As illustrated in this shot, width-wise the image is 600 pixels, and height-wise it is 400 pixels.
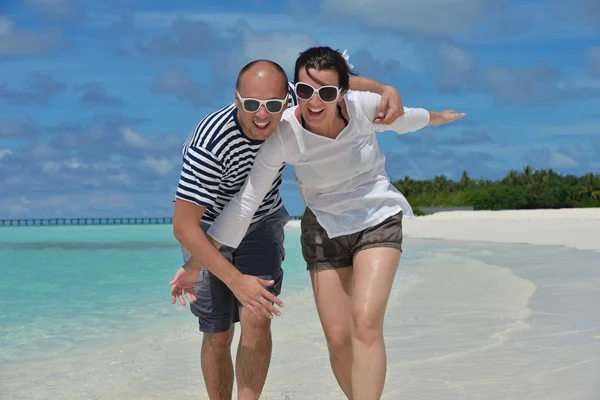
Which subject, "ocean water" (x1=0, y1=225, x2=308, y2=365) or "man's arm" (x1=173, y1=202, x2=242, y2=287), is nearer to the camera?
"man's arm" (x1=173, y1=202, x2=242, y2=287)

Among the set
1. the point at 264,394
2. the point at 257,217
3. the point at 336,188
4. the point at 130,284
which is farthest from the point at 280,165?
the point at 130,284

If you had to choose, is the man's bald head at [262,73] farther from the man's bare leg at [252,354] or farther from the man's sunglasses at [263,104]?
the man's bare leg at [252,354]

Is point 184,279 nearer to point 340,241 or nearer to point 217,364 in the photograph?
point 340,241

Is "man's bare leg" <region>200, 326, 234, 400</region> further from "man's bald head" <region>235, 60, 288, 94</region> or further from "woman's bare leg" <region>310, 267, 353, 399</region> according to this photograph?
"man's bald head" <region>235, 60, 288, 94</region>

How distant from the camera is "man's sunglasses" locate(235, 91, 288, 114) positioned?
4.22 metres

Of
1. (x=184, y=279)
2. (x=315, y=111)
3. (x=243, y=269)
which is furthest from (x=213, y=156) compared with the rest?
(x=243, y=269)

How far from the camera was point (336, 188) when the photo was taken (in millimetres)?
4488

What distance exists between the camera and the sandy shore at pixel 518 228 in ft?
83.0

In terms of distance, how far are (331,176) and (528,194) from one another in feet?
201

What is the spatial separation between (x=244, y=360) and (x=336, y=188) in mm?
1279

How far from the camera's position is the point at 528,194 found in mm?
63188

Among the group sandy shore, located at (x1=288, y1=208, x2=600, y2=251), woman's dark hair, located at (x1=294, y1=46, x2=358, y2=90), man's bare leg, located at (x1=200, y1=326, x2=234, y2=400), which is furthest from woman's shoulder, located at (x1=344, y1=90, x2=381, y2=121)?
sandy shore, located at (x1=288, y1=208, x2=600, y2=251)

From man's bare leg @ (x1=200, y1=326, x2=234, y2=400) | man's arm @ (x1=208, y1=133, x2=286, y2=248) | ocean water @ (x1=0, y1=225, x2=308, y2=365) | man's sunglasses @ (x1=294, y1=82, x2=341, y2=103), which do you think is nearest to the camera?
man's sunglasses @ (x1=294, y1=82, x2=341, y2=103)

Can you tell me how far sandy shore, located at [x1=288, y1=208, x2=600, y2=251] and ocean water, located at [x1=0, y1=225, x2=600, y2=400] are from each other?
7831mm
